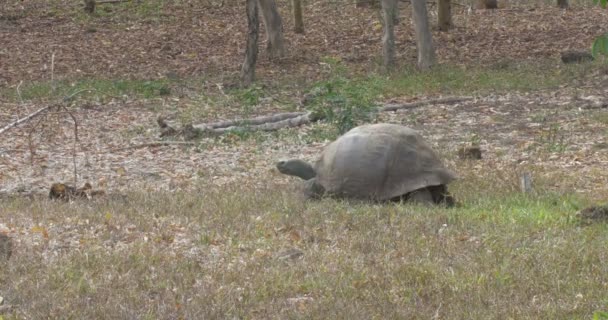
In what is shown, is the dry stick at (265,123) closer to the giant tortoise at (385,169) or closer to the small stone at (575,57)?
the small stone at (575,57)

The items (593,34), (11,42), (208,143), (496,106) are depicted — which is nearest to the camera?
(208,143)

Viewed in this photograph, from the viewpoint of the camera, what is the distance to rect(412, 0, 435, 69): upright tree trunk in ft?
70.8

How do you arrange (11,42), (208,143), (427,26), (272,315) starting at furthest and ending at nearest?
(11,42), (427,26), (208,143), (272,315)

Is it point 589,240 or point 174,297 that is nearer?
point 174,297

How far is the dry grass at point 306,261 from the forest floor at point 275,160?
0.02 m

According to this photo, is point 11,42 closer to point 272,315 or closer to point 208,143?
point 208,143

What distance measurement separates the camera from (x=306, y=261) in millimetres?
7184

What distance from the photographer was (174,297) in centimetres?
636

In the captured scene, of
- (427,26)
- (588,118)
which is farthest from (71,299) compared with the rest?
(427,26)

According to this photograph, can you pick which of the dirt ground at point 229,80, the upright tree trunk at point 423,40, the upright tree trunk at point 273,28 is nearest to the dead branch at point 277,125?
the dirt ground at point 229,80

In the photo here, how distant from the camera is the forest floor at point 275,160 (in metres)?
6.47

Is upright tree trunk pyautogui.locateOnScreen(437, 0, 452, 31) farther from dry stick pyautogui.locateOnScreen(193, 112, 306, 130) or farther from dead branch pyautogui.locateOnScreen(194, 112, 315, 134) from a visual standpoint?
dead branch pyautogui.locateOnScreen(194, 112, 315, 134)

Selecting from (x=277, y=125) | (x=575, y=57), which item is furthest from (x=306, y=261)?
(x=575, y=57)

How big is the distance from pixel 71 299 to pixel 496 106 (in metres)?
12.2
